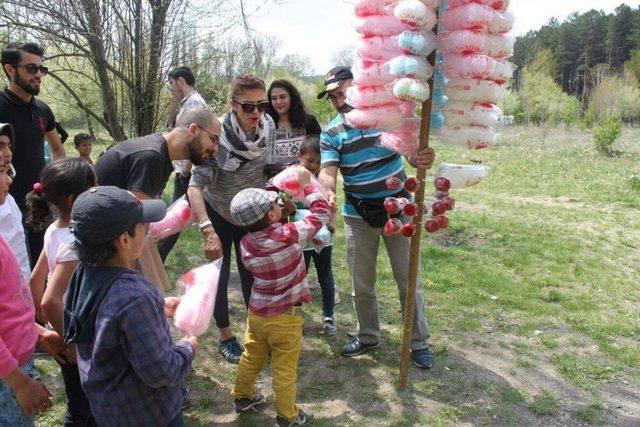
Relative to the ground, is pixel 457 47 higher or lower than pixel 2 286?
higher

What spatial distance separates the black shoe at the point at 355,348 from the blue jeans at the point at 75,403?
1879mm

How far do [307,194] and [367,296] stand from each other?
1.13 meters

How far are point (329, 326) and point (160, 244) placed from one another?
1.50 metres

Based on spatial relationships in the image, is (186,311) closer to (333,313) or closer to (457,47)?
(457,47)

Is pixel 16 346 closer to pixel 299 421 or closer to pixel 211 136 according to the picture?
pixel 211 136

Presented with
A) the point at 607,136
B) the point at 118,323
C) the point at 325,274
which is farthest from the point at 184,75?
the point at 607,136

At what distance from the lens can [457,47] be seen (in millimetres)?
2828

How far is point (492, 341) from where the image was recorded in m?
4.19

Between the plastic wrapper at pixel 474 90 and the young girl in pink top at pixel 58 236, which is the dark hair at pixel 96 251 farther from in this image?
the plastic wrapper at pixel 474 90

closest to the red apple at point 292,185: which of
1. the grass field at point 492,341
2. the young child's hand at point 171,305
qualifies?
the young child's hand at point 171,305

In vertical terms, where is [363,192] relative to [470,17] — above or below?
below

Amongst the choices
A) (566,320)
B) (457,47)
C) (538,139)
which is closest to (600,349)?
(566,320)

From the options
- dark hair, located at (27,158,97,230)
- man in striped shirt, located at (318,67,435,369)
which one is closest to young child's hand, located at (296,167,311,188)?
man in striped shirt, located at (318,67,435,369)

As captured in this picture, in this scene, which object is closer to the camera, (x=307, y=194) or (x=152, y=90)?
(x=307, y=194)
